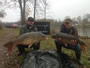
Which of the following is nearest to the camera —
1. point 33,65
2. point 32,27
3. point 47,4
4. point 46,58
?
point 33,65

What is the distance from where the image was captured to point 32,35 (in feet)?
9.24

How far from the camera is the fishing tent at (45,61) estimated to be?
2532 mm

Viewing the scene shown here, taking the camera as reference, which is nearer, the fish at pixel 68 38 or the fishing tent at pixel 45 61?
the fishing tent at pixel 45 61

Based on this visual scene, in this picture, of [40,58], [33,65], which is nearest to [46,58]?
[40,58]

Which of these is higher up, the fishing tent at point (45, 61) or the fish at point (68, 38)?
the fish at point (68, 38)

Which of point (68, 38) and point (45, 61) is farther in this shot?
point (68, 38)

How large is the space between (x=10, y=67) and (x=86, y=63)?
1971 millimetres

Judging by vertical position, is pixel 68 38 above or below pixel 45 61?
above

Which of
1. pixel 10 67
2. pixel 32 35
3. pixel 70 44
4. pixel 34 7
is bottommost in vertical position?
pixel 10 67

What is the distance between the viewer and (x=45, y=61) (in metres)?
2.63

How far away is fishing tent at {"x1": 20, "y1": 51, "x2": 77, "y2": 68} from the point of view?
8.31 feet

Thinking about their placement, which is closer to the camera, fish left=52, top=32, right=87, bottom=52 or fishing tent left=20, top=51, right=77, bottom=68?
fishing tent left=20, top=51, right=77, bottom=68

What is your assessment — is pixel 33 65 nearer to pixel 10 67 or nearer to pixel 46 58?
pixel 46 58

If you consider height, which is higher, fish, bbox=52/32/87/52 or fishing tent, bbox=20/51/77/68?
fish, bbox=52/32/87/52
